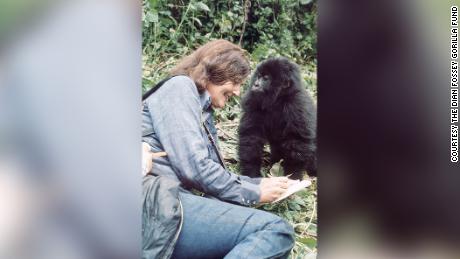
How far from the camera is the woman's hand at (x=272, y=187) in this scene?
2.73 meters

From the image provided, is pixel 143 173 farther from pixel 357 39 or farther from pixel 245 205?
pixel 357 39

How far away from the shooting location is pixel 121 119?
2848 mm

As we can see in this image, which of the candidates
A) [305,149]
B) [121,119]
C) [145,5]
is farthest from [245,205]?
[145,5]

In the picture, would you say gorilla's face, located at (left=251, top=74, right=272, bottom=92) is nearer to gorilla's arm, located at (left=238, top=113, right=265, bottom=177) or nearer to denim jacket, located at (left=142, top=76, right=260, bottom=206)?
gorilla's arm, located at (left=238, top=113, right=265, bottom=177)

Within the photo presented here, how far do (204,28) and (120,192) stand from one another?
109 cm

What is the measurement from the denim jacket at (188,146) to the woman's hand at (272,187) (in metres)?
0.03

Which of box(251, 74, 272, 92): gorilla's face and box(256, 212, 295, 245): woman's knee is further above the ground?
box(251, 74, 272, 92): gorilla's face

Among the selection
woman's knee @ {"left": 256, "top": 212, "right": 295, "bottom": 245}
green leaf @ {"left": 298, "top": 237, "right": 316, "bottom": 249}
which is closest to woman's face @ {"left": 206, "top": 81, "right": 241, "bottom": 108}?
woman's knee @ {"left": 256, "top": 212, "right": 295, "bottom": 245}

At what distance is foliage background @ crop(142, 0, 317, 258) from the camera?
2756 mm

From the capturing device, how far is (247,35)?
2.79m

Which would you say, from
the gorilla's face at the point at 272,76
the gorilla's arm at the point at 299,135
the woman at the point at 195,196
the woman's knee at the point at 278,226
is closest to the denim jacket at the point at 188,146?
the woman at the point at 195,196

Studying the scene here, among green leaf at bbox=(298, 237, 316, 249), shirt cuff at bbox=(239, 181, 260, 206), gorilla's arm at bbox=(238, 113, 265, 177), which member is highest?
gorilla's arm at bbox=(238, 113, 265, 177)

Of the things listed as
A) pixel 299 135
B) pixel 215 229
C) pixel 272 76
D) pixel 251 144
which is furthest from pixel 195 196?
pixel 272 76

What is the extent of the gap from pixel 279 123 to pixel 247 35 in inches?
21.5
